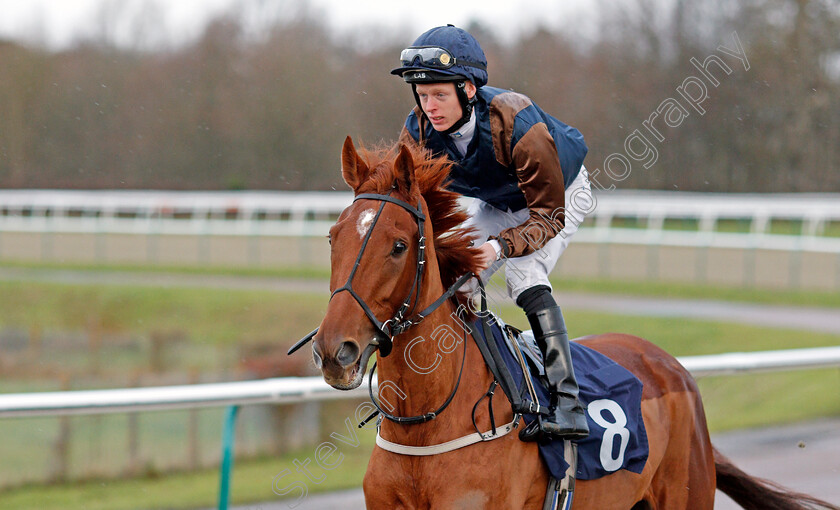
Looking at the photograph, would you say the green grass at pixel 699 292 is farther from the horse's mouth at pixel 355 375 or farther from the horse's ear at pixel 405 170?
the horse's mouth at pixel 355 375

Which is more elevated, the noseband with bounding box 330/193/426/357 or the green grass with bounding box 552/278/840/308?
the noseband with bounding box 330/193/426/357

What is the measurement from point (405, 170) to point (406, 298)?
1.08ft

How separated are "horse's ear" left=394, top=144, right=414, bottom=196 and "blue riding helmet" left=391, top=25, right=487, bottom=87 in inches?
13.4

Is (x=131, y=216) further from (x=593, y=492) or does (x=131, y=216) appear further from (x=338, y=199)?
(x=593, y=492)

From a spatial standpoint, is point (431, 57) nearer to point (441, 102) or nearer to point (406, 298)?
point (441, 102)

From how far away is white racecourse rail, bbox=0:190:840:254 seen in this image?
50.5ft

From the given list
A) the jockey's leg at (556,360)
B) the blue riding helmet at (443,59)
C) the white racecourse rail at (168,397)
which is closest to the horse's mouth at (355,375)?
the jockey's leg at (556,360)

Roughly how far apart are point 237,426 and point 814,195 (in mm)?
12469

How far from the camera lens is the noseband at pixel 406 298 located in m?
2.10

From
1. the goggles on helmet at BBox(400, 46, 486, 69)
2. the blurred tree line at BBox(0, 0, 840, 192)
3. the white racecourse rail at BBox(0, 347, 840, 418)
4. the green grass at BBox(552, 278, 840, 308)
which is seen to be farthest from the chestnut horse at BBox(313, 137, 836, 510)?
the blurred tree line at BBox(0, 0, 840, 192)

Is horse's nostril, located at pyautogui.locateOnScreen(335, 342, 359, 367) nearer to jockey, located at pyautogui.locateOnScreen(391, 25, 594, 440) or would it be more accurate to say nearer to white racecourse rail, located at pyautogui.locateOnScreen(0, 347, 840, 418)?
jockey, located at pyautogui.locateOnScreen(391, 25, 594, 440)

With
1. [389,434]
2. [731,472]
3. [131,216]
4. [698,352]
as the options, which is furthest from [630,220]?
[389,434]

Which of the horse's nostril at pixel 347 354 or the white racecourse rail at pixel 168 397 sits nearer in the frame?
the horse's nostril at pixel 347 354

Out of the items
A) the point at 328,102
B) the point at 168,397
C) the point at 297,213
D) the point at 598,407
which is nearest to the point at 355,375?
the point at 598,407
